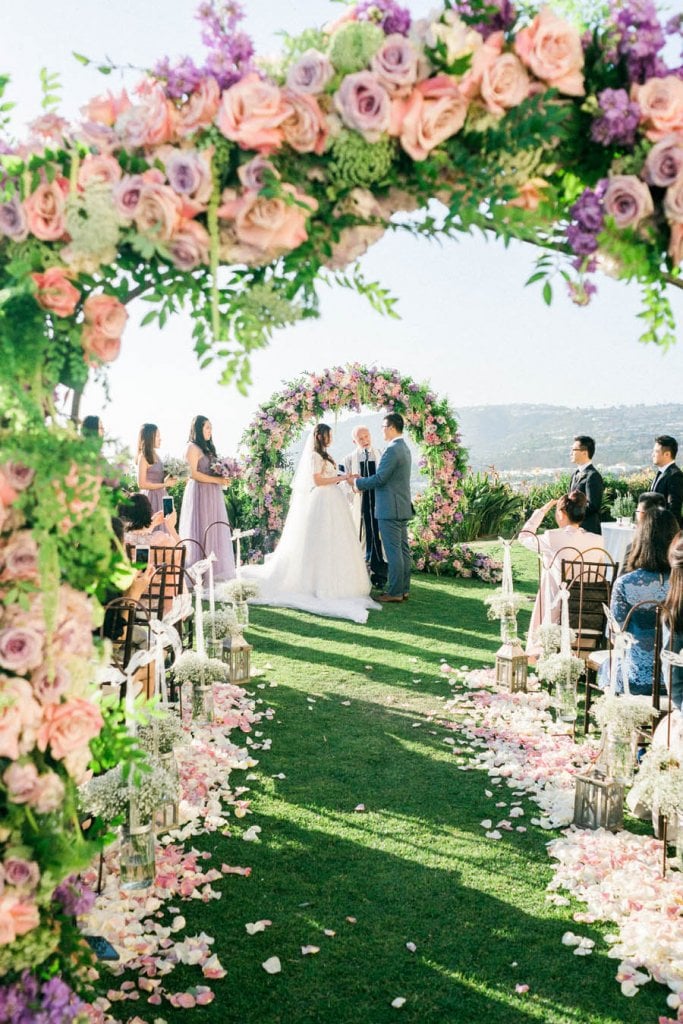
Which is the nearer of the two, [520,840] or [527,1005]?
[527,1005]

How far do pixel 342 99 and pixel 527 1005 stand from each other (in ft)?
10.3

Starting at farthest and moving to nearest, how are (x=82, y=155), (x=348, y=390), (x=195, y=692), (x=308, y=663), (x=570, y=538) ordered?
(x=348, y=390) < (x=308, y=663) < (x=570, y=538) < (x=195, y=692) < (x=82, y=155)

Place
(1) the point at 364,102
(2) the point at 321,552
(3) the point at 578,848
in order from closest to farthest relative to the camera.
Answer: (1) the point at 364,102 → (3) the point at 578,848 → (2) the point at 321,552

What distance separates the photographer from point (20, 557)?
2193 millimetres

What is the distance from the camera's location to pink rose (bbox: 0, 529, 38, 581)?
86.2 inches

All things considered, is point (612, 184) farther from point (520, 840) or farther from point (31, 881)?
point (520, 840)

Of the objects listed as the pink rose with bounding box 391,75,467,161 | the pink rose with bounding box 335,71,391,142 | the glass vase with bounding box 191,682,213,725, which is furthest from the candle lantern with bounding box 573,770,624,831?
the pink rose with bounding box 335,71,391,142

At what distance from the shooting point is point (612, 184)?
2129 mm

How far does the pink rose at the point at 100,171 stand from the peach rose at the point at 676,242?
1498 millimetres

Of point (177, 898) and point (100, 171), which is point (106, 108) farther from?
point (177, 898)

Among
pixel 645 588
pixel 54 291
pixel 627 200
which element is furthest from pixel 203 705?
pixel 627 200

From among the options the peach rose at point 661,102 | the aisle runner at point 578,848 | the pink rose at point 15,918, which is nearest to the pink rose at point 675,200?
the peach rose at point 661,102

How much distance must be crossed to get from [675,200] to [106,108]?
1540 mm

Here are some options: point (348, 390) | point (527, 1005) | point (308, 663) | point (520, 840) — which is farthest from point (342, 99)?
point (348, 390)
